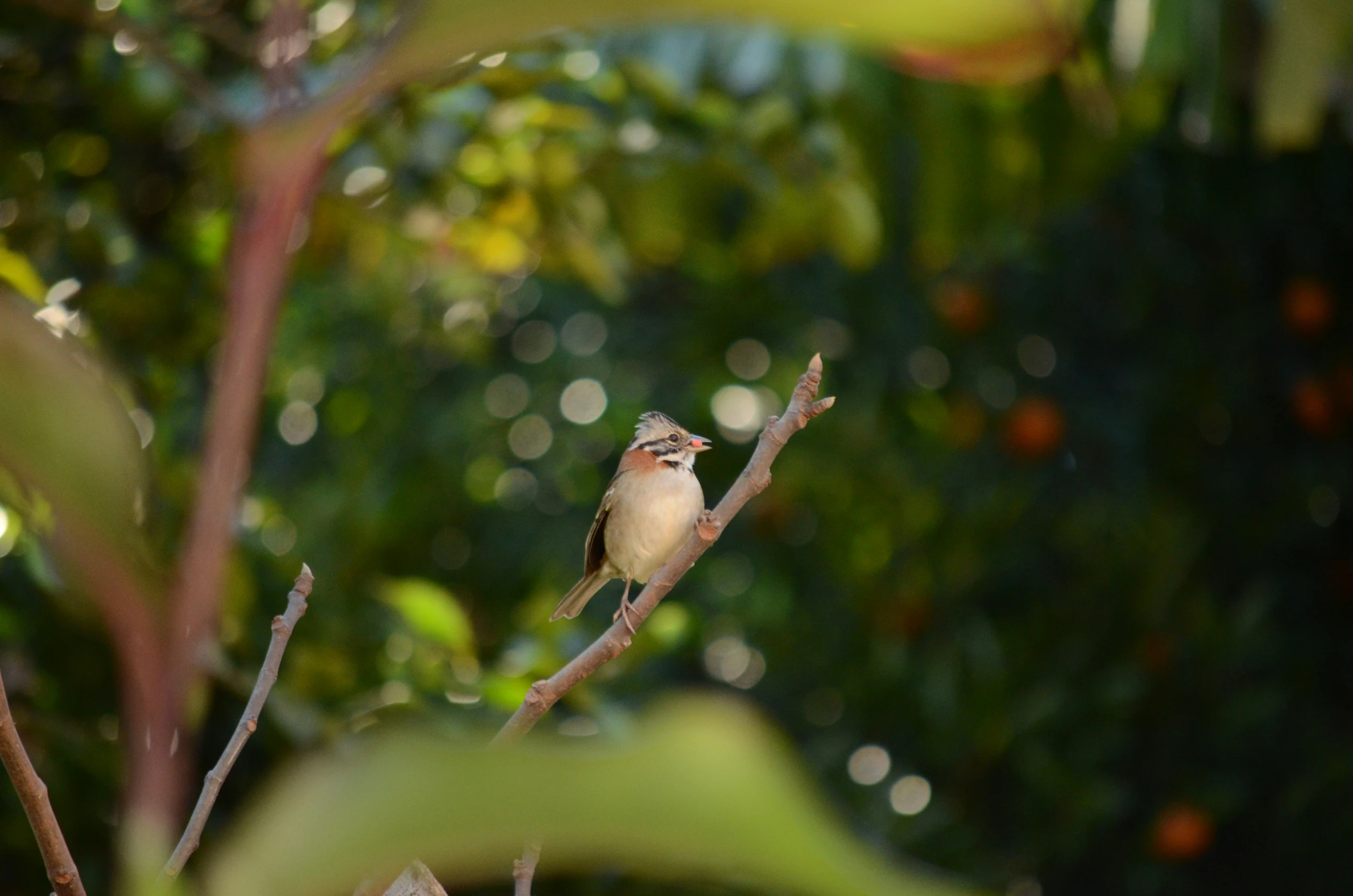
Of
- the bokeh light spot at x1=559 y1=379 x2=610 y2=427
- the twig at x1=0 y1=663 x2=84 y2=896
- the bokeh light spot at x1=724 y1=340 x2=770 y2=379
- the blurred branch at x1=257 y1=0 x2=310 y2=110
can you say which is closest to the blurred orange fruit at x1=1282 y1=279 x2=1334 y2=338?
the bokeh light spot at x1=724 y1=340 x2=770 y2=379

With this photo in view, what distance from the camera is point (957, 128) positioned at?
351 centimetres

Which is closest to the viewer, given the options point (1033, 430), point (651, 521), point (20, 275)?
point (20, 275)

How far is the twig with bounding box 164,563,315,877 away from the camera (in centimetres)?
91

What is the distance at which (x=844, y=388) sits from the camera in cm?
496

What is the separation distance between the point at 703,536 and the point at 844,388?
3843 mm

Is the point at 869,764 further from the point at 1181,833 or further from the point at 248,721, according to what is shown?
the point at 248,721

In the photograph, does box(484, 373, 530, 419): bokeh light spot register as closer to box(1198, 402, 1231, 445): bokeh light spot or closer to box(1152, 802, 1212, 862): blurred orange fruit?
box(1198, 402, 1231, 445): bokeh light spot

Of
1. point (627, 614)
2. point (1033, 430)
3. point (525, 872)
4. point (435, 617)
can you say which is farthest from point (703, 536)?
point (1033, 430)

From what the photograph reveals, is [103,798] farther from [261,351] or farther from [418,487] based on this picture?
[418,487]

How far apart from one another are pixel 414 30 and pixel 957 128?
3.13m

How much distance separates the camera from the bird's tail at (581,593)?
195cm

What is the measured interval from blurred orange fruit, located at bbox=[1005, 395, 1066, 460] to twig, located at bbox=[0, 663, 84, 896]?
173 inches

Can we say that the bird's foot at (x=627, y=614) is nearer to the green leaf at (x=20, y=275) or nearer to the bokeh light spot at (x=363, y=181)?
the green leaf at (x=20, y=275)

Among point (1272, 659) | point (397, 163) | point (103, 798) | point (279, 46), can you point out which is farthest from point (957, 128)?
point (279, 46)
